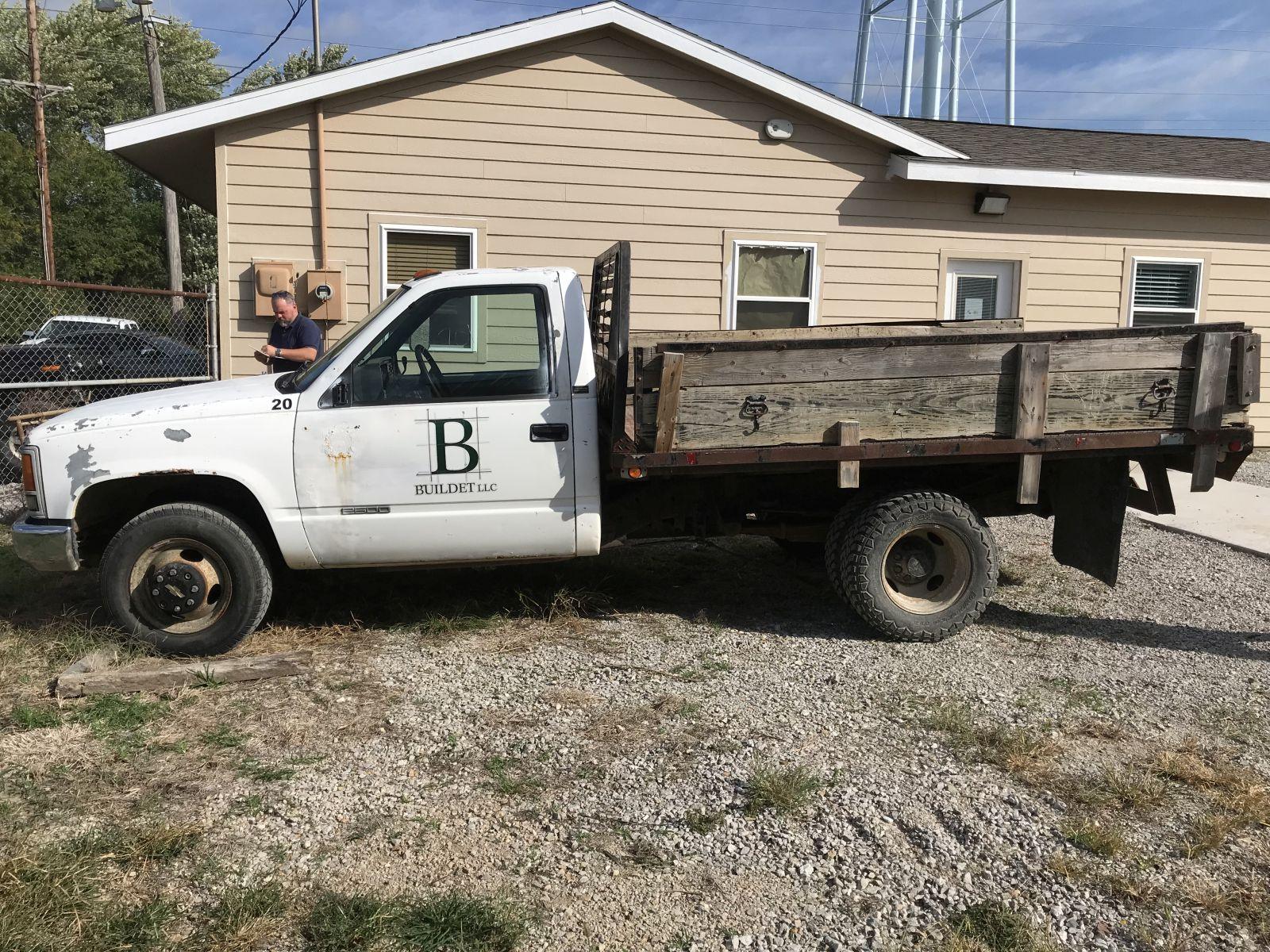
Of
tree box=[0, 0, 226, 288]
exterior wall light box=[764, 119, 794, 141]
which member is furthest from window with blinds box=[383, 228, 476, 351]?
tree box=[0, 0, 226, 288]

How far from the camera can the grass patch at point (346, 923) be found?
2.67m

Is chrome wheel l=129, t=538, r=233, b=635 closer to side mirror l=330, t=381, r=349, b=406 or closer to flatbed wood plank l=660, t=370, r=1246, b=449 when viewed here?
side mirror l=330, t=381, r=349, b=406

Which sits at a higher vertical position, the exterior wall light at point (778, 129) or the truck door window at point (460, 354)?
the exterior wall light at point (778, 129)

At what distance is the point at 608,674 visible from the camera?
4793 mm

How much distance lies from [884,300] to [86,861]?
Answer: 913 centimetres

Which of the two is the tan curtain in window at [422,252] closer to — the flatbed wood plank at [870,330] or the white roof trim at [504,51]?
the white roof trim at [504,51]

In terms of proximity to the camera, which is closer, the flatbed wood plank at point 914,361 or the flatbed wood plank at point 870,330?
the flatbed wood plank at point 914,361

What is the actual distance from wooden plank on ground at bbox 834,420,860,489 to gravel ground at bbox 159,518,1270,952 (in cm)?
91

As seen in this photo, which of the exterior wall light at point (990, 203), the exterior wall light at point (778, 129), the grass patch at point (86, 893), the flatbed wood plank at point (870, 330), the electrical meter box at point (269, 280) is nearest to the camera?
the grass patch at point (86, 893)

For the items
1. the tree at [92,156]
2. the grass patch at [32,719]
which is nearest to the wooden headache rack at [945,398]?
the grass patch at [32,719]

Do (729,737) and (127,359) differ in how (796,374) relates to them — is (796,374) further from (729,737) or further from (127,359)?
(127,359)

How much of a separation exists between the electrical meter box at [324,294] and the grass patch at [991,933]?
314 inches

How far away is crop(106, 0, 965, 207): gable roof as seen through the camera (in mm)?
8844

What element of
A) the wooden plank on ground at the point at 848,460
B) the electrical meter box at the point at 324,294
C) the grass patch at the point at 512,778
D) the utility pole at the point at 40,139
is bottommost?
the grass patch at the point at 512,778
